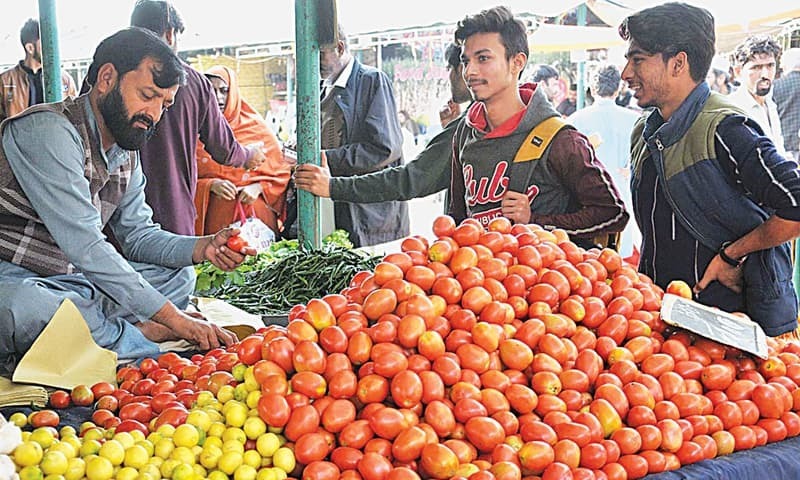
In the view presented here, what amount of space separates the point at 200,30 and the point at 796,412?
9745 mm

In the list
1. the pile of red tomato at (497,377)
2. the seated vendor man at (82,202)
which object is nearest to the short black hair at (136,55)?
the seated vendor man at (82,202)

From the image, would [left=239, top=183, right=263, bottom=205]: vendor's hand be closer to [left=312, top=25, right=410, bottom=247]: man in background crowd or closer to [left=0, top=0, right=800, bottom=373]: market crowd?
[left=312, top=25, right=410, bottom=247]: man in background crowd

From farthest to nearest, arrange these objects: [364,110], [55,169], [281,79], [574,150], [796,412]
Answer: [281,79] < [364,110] < [574,150] < [55,169] < [796,412]

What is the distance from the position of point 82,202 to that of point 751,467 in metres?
2.13

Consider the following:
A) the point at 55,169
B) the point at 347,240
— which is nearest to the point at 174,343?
the point at 55,169

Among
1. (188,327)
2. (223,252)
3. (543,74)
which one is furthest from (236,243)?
(543,74)

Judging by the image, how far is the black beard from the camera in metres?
2.81

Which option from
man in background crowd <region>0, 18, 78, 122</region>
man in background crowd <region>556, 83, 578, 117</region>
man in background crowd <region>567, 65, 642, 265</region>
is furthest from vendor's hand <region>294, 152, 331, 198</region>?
man in background crowd <region>556, 83, 578, 117</region>

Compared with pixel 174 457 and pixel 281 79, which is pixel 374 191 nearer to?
pixel 174 457

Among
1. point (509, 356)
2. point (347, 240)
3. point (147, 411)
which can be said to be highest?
point (509, 356)

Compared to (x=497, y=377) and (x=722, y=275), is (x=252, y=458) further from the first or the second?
(x=722, y=275)

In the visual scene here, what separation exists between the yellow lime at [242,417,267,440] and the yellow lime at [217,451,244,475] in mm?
64

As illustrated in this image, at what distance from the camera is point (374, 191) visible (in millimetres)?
3900

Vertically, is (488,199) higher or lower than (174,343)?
higher
